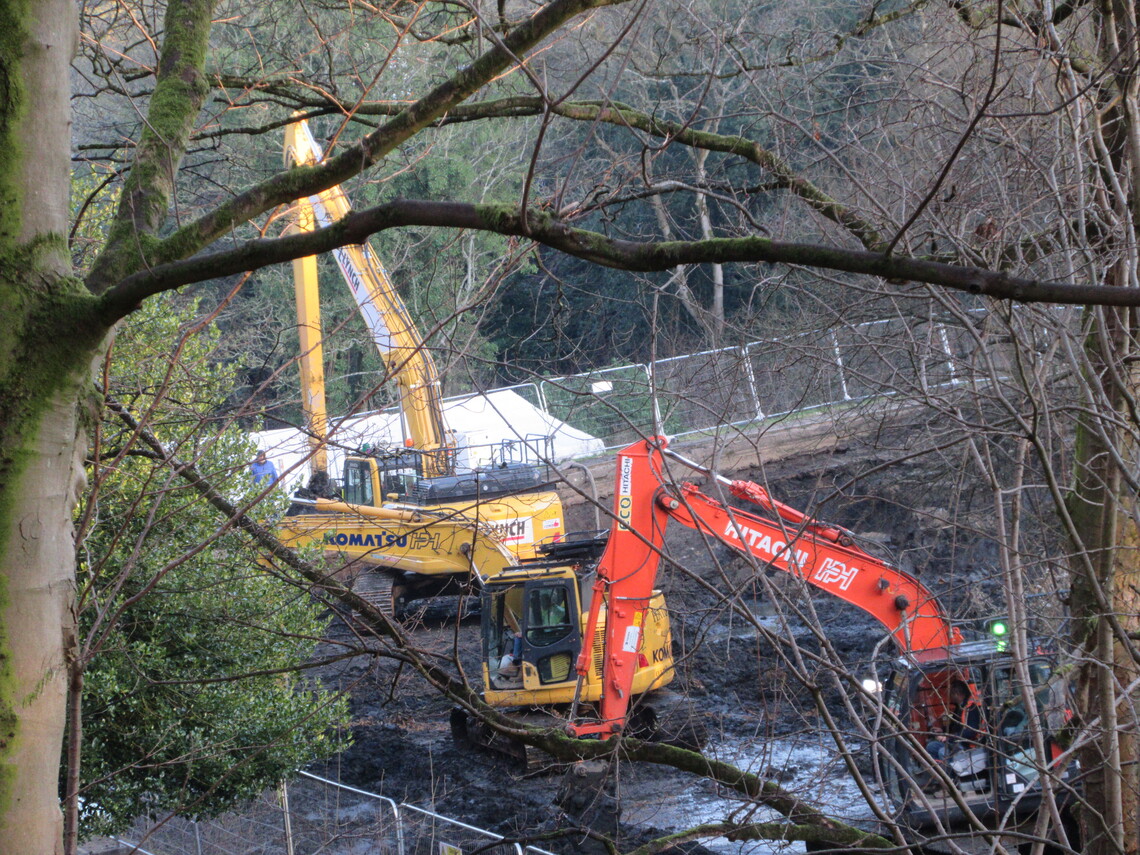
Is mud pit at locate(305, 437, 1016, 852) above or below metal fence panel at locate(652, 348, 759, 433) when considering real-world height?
below

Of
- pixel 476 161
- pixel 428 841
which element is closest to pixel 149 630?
pixel 428 841

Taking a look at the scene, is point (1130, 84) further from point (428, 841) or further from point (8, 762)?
point (428, 841)

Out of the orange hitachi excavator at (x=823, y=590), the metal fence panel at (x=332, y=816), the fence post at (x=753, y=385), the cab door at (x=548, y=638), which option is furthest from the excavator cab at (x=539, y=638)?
the fence post at (x=753, y=385)

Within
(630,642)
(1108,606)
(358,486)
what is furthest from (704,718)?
(358,486)

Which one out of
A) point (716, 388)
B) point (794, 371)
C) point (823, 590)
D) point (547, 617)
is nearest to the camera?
point (716, 388)

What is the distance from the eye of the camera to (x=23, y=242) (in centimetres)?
290

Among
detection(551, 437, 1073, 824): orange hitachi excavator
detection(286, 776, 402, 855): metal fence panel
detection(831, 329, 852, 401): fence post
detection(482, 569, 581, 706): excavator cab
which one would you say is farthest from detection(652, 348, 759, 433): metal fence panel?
detection(286, 776, 402, 855): metal fence panel

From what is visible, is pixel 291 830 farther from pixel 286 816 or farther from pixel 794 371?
pixel 794 371

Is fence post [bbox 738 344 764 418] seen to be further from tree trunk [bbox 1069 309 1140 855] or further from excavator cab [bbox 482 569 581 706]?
excavator cab [bbox 482 569 581 706]

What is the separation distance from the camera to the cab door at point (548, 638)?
35.8 feet

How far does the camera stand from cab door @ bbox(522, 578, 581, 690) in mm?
10922

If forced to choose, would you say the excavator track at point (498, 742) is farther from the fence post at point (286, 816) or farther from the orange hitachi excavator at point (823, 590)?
the fence post at point (286, 816)

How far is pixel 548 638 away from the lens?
36.4 ft

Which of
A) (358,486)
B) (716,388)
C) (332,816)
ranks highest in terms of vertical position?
(716,388)
